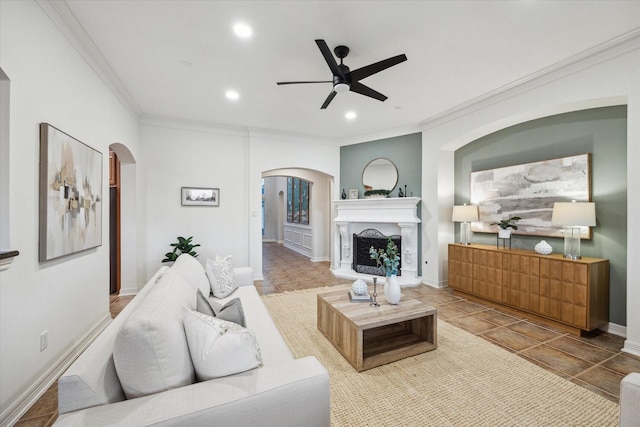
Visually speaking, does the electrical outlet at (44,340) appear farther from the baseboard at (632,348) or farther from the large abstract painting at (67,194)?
the baseboard at (632,348)

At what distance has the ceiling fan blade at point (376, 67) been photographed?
239 centimetres

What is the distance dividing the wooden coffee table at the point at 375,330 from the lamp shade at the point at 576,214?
6.24 ft

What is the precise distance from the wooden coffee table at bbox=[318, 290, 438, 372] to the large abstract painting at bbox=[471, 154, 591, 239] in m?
2.30

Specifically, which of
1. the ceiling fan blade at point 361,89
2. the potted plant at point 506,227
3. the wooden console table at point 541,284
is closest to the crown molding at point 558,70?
the potted plant at point 506,227

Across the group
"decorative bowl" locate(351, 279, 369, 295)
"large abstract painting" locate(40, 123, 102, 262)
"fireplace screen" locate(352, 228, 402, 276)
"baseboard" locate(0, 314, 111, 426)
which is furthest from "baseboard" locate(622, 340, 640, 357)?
"large abstract painting" locate(40, 123, 102, 262)

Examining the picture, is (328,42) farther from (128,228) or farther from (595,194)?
(128,228)

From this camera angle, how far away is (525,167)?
149 inches

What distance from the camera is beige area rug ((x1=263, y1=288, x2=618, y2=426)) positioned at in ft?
5.77

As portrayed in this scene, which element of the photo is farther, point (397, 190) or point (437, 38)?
point (397, 190)

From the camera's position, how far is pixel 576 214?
9.77 ft

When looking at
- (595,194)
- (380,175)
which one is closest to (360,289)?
(595,194)

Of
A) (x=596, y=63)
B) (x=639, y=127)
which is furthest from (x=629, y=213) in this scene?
(x=596, y=63)

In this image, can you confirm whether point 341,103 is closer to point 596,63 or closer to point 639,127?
point 596,63

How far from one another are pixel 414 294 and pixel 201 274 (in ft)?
10.6
